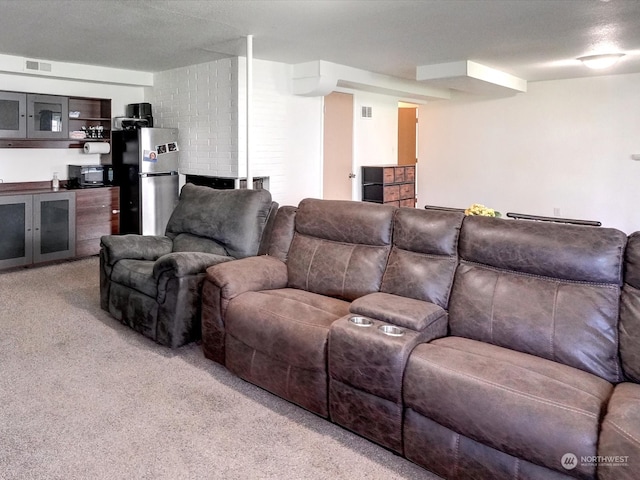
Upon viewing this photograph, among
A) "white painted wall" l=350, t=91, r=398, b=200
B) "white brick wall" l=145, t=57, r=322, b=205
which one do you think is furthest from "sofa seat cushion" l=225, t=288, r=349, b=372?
"white painted wall" l=350, t=91, r=398, b=200

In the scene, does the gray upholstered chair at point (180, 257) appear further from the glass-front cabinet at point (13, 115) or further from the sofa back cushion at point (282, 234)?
the glass-front cabinet at point (13, 115)

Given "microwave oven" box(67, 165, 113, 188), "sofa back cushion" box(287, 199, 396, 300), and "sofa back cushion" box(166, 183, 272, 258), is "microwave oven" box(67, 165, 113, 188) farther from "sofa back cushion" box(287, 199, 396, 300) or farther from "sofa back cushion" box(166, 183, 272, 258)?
"sofa back cushion" box(287, 199, 396, 300)

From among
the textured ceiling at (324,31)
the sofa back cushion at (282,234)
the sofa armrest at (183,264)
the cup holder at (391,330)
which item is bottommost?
the cup holder at (391,330)

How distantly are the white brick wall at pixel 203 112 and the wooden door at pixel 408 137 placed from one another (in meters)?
4.29

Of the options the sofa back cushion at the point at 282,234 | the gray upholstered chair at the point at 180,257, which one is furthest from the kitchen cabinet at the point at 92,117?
the sofa back cushion at the point at 282,234

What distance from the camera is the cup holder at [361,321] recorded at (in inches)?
89.4

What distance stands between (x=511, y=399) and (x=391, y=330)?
1.98 ft

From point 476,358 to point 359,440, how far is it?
2.26 ft

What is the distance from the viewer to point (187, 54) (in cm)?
536

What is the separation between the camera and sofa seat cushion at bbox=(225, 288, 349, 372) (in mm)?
2396

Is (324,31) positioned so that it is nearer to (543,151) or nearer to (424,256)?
(424,256)

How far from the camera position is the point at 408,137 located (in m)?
9.21

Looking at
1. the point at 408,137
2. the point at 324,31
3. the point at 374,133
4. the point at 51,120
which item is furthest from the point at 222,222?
the point at 408,137

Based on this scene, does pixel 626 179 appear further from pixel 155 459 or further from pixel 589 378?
pixel 155 459
